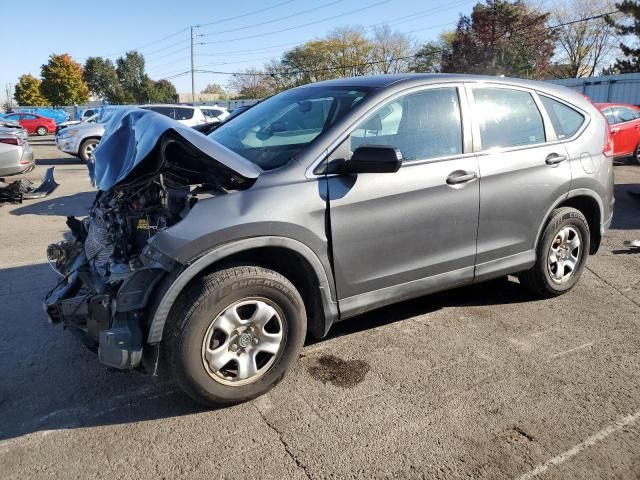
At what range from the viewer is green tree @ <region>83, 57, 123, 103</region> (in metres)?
66.1

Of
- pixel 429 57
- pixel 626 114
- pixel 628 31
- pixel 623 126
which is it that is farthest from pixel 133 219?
pixel 429 57

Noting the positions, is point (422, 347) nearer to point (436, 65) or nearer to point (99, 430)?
point (99, 430)

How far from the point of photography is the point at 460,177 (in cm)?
360

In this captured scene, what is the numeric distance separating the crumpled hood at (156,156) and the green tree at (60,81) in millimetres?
59778

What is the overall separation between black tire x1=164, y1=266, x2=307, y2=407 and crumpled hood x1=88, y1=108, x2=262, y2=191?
0.59m

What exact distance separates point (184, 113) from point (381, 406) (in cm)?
1551

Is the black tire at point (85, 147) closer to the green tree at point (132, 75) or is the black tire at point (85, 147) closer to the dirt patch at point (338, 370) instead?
the dirt patch at point (338, 370)

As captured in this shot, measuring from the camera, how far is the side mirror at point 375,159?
3021mm

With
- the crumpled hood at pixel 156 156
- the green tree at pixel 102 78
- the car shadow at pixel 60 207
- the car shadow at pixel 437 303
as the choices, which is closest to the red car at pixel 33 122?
the car shadow at pixel 60 207

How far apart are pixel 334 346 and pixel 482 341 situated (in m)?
1.11

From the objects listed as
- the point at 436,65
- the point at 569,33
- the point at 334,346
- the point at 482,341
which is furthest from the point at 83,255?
the point at 436,65

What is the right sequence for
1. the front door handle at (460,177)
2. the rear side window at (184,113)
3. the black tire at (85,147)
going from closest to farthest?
the front door handle at (460,177)
the black tire at (85,147)
the rear side window at (184,113)

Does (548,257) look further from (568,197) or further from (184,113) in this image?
(184,113)

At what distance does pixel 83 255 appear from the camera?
3557 mm
